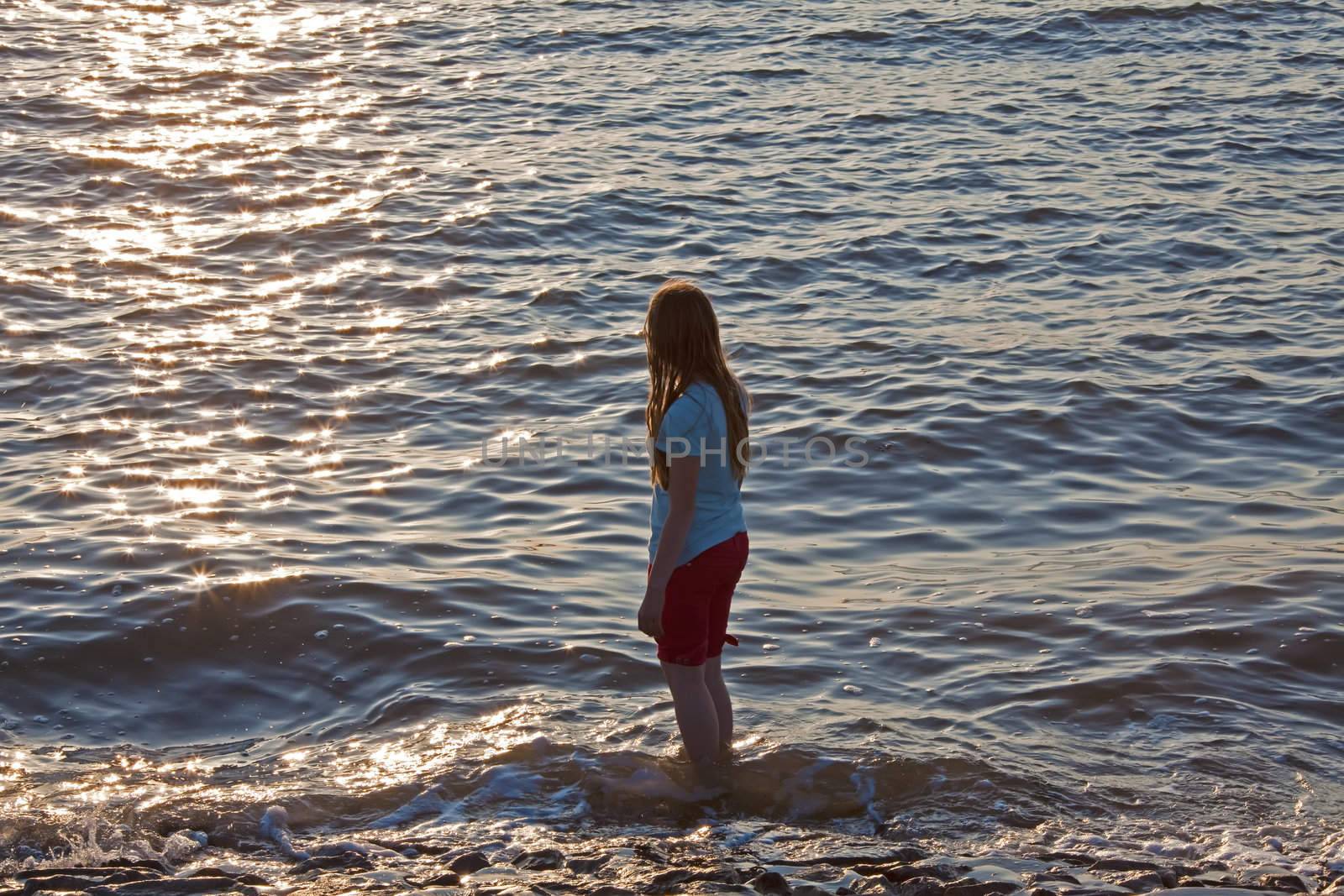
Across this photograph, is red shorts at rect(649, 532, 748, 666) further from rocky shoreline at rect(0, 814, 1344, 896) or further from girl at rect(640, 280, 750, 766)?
rocky shoreline at rect(0, 814, 1344, 896)

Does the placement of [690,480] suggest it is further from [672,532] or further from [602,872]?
[602,872]

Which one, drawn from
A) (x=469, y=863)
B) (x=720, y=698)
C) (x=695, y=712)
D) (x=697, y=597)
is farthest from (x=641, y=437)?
(x=469, y=863)

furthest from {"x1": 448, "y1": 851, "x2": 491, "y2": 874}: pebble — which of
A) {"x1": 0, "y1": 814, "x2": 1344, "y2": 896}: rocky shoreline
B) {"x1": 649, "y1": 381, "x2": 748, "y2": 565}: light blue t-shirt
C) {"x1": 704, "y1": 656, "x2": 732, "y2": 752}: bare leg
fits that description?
{"x1": 649, "y1": 381, "x2": 748, "y2": 565}: light blue t-shirt

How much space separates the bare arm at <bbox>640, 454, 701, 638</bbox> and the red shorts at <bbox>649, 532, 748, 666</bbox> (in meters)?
0.07

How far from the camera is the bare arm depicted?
16.8 feet

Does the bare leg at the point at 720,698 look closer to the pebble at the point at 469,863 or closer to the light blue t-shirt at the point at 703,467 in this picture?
the light blue t-shirt at the point at 703,467

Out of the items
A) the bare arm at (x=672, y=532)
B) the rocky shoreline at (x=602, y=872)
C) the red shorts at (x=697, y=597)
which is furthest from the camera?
the red shorts at (x=697, y=597)

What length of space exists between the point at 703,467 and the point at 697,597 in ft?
1.64

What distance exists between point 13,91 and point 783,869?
18187mm

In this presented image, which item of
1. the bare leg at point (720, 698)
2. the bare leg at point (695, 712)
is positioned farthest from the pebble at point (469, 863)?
the bare leg at point (720, 698)

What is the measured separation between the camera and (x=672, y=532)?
17.0 feet

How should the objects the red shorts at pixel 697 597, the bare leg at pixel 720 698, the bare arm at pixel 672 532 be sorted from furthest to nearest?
the bare leg at pixel 720 698, the red shorts at pixel 697 597, the bare arm at pixel 672 532

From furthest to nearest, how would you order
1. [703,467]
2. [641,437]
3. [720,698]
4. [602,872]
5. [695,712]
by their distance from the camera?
1. [641,437]
2. [720,698]
3. [695,712]
4. [703,467]
5. [602,872]

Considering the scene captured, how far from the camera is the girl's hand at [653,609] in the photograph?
5199mm
